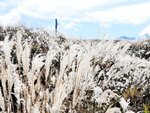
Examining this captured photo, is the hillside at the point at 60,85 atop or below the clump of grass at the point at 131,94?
atop

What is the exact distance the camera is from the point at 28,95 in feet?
15.2

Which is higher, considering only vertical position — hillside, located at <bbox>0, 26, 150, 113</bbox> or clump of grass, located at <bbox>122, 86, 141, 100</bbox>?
hillside, located at <bbox>0, 26, 150, 113</bbox>

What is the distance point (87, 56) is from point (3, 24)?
51.1 ft

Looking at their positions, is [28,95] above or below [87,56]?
below

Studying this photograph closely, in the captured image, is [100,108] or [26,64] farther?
[100,108]

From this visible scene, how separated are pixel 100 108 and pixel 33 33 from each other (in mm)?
12945

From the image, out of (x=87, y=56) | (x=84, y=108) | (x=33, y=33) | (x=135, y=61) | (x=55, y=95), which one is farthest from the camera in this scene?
(x=33, y=33)

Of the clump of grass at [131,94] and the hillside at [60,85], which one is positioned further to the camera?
the clump of grass at [131,94]

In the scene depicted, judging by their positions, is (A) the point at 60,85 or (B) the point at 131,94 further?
(B) the point at 131,94

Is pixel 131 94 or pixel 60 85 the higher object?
pixel 60 85

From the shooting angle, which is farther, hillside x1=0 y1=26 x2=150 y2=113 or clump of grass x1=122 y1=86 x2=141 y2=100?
clump of grass x1=122 y1=86 x2=141 y2=100

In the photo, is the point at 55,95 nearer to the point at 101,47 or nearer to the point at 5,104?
the point at 5,104

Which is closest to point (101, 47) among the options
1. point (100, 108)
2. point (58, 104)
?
point (100, 108)

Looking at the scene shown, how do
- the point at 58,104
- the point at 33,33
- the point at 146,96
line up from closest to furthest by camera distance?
the point at 58,104 → the point at 146,96 → the point at 33,33
